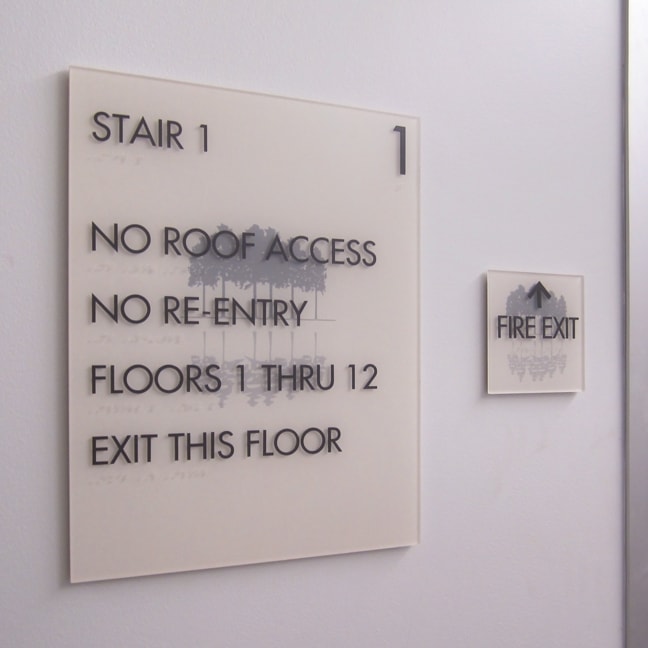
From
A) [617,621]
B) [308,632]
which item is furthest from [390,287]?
[617,621]

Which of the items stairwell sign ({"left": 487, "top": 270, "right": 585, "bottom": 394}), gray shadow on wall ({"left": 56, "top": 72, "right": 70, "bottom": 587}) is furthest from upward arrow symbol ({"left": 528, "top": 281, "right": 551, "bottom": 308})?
gray shadow on wall ({"left": 56, "top": 72, "right": 70, "bottom": 587})

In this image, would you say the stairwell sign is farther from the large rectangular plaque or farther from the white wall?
the large rectangular plaque

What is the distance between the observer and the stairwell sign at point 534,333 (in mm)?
1587

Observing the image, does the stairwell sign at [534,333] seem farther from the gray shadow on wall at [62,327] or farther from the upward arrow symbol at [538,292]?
the gray shadow on wall at [62,327]

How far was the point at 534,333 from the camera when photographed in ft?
5.37

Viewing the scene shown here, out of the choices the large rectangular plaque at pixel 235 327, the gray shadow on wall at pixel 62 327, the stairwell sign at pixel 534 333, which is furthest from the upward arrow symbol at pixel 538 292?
the gray shadow on wall at pixel 62 327

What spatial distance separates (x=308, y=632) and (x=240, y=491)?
1.11ft

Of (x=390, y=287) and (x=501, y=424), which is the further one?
(x=501, y=424)

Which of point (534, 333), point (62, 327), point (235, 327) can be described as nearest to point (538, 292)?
point (534, 333)

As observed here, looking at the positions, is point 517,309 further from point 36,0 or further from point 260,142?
point 36,0

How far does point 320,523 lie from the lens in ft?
4.57

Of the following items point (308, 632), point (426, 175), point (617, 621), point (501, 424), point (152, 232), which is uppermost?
point (426, 175)

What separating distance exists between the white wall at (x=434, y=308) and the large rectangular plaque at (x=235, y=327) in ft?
0.16

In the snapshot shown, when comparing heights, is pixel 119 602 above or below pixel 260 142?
below
